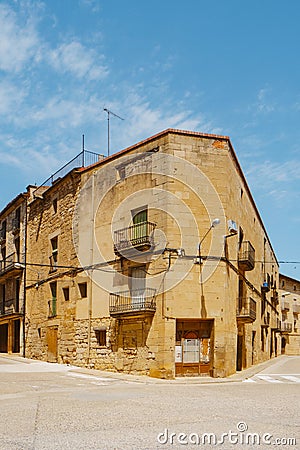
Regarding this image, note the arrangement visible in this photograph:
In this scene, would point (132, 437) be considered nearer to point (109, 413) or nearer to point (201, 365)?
point (109, 413)

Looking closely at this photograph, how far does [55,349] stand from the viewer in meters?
24.3

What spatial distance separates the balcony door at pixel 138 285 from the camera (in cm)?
1903

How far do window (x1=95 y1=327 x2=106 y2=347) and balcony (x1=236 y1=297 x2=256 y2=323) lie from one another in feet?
16.9

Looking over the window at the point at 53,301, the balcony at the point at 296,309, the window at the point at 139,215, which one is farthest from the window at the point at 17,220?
the balcony at the point at 296,309

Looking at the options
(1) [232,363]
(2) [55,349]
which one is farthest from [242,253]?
(2) [55,349]

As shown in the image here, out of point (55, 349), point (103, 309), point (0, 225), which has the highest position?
point (0, 225)

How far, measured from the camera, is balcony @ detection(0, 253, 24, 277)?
29625 millimetres

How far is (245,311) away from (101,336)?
6015 mm

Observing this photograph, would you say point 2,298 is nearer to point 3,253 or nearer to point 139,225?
point 3,253

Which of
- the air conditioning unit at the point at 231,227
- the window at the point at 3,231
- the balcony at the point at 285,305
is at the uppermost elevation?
the window at the point at 3,231

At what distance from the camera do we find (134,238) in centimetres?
1961

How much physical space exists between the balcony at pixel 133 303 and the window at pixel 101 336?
1.20 m

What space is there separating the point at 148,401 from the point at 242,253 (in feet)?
38.1

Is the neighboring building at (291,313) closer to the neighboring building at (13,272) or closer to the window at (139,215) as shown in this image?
the neighboring building at (13,272)
